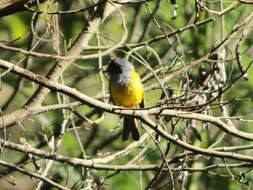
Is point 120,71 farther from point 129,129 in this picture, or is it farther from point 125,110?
point 125,110

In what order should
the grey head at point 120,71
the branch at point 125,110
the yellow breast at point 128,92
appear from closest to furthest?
the branch at point 125,110 < the yellow breast at point 128,92 < the grey head at point 120,71

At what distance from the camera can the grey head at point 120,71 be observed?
220 inches

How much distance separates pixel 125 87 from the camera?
5.58 m

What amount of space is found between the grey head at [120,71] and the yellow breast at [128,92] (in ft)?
0.14

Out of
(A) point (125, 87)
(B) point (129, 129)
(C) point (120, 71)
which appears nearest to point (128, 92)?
(A) point (125, 87)

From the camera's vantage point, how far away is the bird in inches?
216

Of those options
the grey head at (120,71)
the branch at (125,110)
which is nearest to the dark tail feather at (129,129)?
the grey head at (120,71)

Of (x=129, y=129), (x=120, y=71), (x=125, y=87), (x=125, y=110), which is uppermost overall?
(x=120, y=71)

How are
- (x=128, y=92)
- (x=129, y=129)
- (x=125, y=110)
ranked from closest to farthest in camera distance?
(x=125, y=110) → (x=128, y=92) → (x=129, y=129)

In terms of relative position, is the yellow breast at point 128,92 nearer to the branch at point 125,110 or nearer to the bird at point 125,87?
the bird at point 125,87

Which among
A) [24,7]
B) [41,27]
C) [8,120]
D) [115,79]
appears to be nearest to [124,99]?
[115,79]

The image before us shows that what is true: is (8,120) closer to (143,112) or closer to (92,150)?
(143,112)

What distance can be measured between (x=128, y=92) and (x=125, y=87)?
0.06 m

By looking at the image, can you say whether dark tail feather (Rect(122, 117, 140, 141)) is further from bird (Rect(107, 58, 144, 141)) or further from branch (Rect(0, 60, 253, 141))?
branch (Rect(0, 60, 253, 141))
